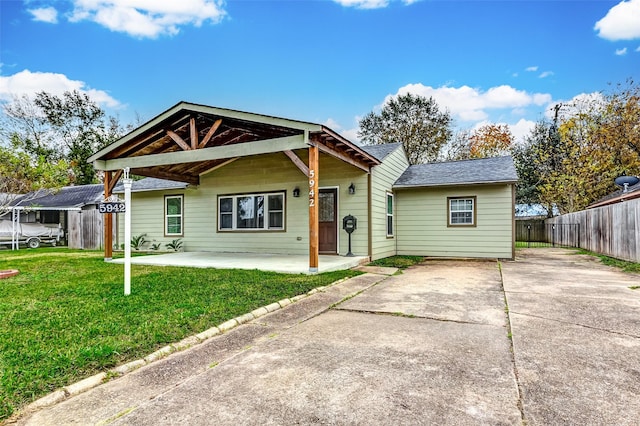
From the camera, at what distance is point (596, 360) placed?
284cm

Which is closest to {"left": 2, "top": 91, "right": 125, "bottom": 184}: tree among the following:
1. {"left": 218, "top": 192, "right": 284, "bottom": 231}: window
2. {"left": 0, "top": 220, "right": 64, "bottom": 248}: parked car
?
{"left": 0, "top": 220, "right": 64, "bottom": 248}: parked car

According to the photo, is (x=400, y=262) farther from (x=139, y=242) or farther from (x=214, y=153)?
(x=139, y=242)

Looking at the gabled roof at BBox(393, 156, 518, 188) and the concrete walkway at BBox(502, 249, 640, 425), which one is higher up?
the gabled roof at BBox(393, 156, 518, 188)

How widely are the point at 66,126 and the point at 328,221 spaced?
23652 millimetres

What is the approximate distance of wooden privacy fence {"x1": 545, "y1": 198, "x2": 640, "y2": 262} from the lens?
28.7 feet

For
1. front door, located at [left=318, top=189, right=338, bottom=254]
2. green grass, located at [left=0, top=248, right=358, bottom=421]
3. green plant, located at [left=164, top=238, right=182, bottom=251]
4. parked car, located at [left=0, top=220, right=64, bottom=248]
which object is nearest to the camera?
green grass, located at [left=0, top=248, right=358, bottom=421]

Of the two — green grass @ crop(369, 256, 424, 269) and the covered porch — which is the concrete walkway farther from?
the covered porch

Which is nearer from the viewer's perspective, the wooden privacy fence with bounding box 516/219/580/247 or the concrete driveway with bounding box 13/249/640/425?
the concrete driveway with bounding box 13/249/640/425

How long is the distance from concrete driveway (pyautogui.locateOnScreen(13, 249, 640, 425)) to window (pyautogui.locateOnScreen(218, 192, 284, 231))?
5965 mm

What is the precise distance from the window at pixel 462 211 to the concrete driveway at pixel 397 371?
569 centimetres

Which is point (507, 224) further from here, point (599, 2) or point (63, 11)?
point (63, 11)

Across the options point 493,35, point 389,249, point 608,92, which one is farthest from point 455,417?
point 608,92

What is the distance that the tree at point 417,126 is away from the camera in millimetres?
24953

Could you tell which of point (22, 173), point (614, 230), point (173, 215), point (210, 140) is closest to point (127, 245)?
point (210, 140)
